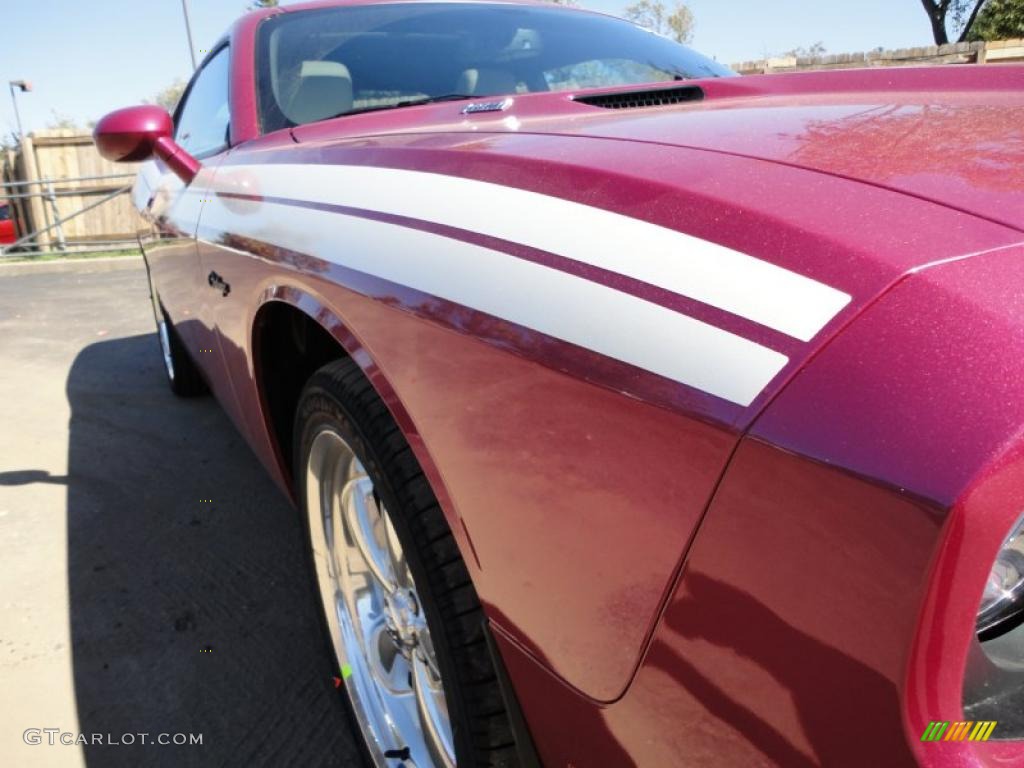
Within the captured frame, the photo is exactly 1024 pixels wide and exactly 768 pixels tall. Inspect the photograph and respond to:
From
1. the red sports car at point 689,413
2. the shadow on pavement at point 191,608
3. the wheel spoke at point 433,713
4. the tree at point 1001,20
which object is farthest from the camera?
the tree at point 1001,20

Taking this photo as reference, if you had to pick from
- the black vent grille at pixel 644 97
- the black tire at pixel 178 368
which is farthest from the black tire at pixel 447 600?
the black tire at pixel 178 368

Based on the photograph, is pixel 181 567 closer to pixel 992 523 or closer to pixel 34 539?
pixel 34 539

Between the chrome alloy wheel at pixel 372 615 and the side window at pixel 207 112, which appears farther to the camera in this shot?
the side window at pixel 207 112

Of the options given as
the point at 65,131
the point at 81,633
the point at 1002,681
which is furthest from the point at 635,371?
the point at 65,131

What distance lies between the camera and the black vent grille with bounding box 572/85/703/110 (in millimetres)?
1697

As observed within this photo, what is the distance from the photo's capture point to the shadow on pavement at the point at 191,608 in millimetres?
1890

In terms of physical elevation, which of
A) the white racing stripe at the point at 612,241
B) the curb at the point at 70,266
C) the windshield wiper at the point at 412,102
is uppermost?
the windshield wiper at the point at 412,102

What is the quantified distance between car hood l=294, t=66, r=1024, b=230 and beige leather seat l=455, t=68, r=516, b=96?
1.64 feet

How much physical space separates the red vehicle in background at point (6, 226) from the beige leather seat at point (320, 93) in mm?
12536

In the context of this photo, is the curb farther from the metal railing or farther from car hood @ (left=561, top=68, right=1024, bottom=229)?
car hood @ (left=561, top=68, right=1024, bottom=229)

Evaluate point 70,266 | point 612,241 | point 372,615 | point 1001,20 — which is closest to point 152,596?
point 372,615

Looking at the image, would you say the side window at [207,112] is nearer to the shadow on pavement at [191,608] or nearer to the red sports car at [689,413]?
the red sports car at [689,413]

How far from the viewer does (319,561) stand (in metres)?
1.86

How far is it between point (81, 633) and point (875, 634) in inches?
92.0
